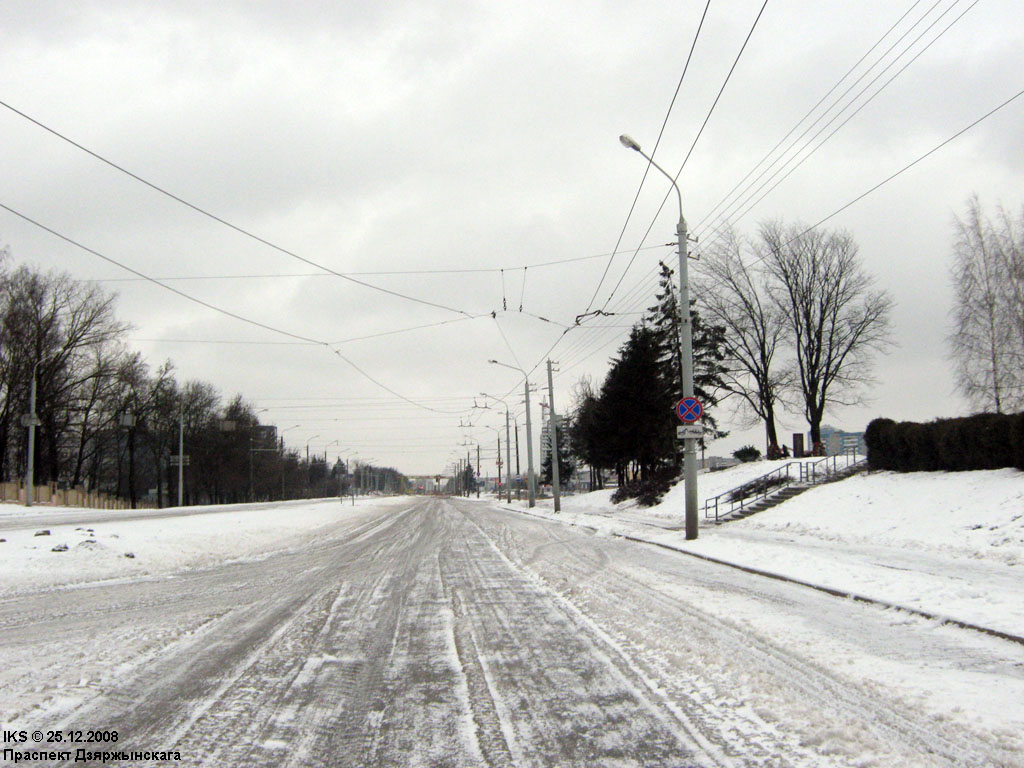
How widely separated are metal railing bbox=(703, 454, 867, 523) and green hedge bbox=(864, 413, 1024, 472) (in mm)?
3524

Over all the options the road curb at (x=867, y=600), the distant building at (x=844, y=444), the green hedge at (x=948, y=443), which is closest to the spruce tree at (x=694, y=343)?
the distant building at (x=844, y=444)

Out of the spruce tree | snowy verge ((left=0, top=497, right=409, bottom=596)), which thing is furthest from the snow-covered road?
the spruce tree

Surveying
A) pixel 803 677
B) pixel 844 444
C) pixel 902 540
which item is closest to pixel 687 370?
pixel 902 540

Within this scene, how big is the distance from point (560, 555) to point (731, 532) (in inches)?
289

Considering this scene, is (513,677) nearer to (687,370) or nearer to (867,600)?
(867,600)

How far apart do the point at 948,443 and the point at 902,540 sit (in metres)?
6.35

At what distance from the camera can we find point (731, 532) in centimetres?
2153

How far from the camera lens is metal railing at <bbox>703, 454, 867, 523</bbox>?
98.7 ft

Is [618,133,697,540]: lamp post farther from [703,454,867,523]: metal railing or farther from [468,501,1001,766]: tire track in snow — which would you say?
[703,454,867,523]: metal railing

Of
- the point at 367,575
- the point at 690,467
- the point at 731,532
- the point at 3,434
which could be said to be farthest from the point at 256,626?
the point at 3,434

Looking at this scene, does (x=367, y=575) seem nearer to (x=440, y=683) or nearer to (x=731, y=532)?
(x=440, y=683)

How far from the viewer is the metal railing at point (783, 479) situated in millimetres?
30078

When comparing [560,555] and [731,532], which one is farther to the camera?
[731,532]

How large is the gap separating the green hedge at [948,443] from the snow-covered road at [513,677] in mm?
13159
